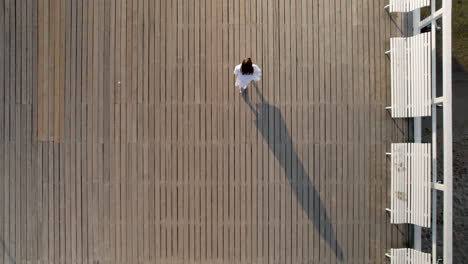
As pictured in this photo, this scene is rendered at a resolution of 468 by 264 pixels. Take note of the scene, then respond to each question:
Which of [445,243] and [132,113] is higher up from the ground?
[132,113]

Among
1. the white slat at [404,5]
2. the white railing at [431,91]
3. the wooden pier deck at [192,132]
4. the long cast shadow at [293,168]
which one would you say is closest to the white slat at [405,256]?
the white railing at [431,91]

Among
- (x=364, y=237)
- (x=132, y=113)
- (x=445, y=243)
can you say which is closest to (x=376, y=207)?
(x=364, y=237)

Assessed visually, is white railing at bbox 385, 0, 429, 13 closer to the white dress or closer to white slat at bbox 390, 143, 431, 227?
white slat at bbox 390, 143, 431, 227

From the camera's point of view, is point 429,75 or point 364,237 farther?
point 364,237

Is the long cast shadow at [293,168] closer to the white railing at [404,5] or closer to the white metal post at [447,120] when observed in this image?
the white metal post at [447,120]

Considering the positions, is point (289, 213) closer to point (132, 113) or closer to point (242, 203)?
point (242, 203)

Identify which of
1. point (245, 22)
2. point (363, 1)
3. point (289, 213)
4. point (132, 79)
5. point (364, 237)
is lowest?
point (364, 237)
